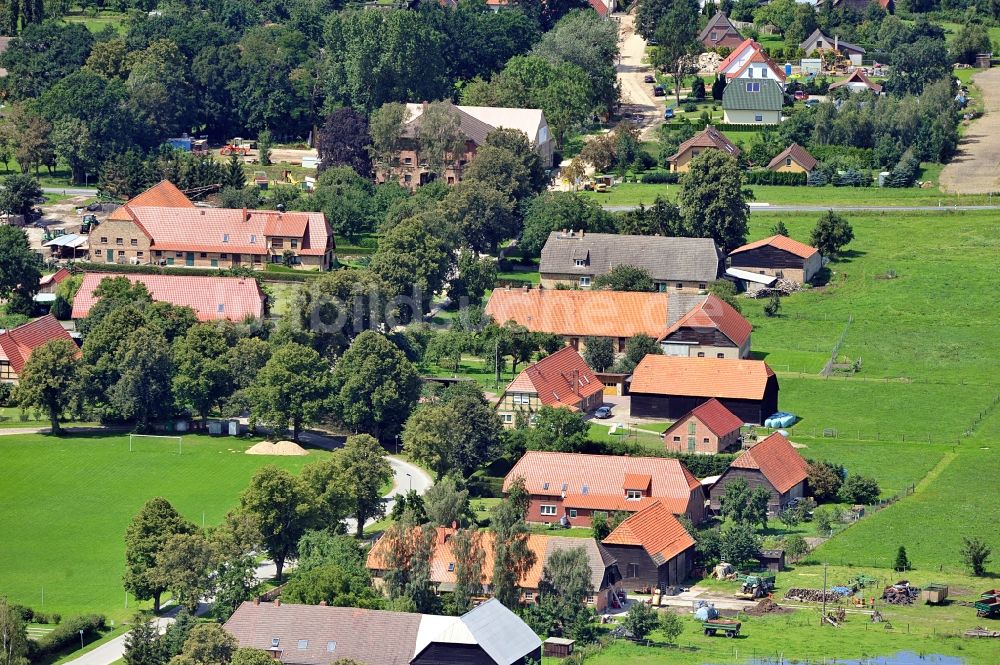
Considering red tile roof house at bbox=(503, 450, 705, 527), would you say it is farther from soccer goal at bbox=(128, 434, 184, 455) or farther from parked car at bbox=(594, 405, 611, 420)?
soccer goal at bbox=(128, 434, 184, 455)

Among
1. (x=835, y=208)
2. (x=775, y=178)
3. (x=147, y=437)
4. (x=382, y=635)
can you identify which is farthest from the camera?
(x=775, y=178)

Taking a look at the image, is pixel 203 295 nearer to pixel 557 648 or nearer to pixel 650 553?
pixel 650 553

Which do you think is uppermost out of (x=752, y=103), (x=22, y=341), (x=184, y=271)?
(x=752, y=103)

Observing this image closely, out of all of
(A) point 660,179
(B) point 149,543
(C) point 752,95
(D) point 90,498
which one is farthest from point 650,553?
(C) point 752,95

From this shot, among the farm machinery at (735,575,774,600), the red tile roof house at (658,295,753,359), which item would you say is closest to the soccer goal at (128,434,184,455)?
the red tile roof house at (658,295,753,359)

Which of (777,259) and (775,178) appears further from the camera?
(775,178)

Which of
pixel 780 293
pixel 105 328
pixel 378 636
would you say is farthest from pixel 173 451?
pixel 780 293
